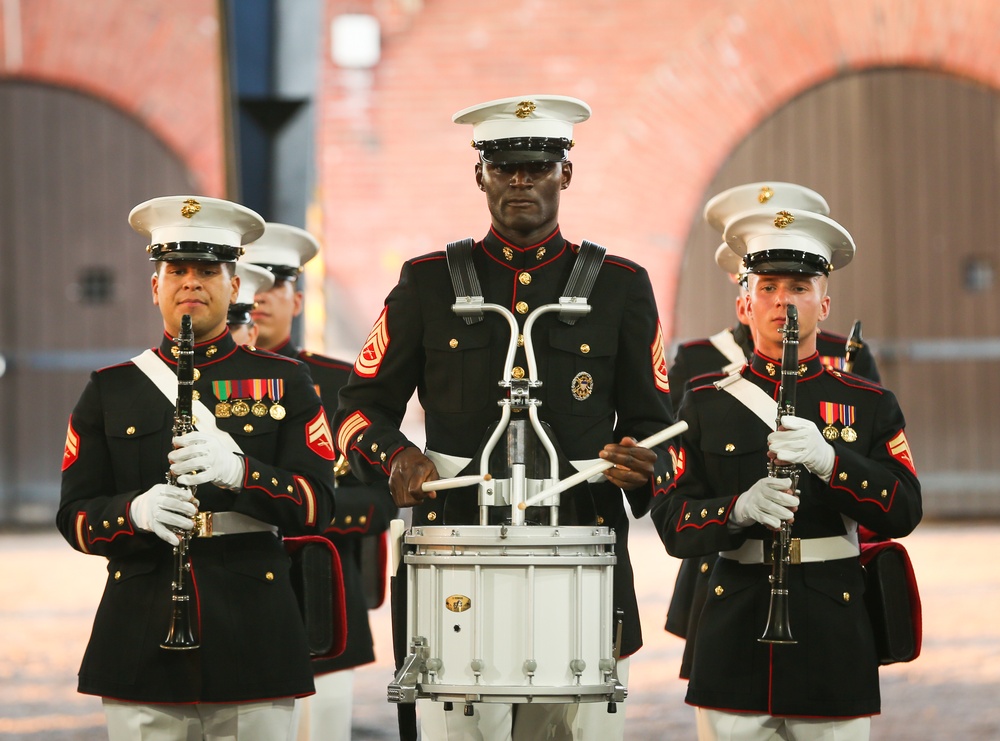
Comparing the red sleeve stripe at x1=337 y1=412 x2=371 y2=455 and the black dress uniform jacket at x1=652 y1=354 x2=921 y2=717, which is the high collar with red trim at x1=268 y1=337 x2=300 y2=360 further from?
the black dress uniform jacket at x1=652 y1=354 x2=921 y2=717

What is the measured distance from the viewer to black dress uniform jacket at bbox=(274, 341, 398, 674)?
5324mm

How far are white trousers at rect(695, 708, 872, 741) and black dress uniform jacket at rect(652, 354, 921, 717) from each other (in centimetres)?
4

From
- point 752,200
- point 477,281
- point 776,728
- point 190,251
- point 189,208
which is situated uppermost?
point 752,200

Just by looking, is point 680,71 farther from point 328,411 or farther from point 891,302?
point 328,411

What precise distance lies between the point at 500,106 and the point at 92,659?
1687 mm

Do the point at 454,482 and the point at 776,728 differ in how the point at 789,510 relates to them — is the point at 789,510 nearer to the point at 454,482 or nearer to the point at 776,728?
the point at 776,728

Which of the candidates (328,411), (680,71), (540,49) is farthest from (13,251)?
(328,411)

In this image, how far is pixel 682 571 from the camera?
198 inches

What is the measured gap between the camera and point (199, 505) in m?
3.77

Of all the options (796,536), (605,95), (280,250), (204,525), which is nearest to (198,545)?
(204,525)

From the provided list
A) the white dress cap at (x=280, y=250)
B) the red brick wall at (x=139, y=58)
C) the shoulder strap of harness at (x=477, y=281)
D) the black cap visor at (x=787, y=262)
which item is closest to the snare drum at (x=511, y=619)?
the shoulder strap of harness at (x=477, y=281)

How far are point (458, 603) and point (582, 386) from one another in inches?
27.8

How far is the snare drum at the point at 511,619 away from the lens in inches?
124

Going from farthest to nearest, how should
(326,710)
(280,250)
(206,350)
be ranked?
(280,250), (326,710), (206,350)
